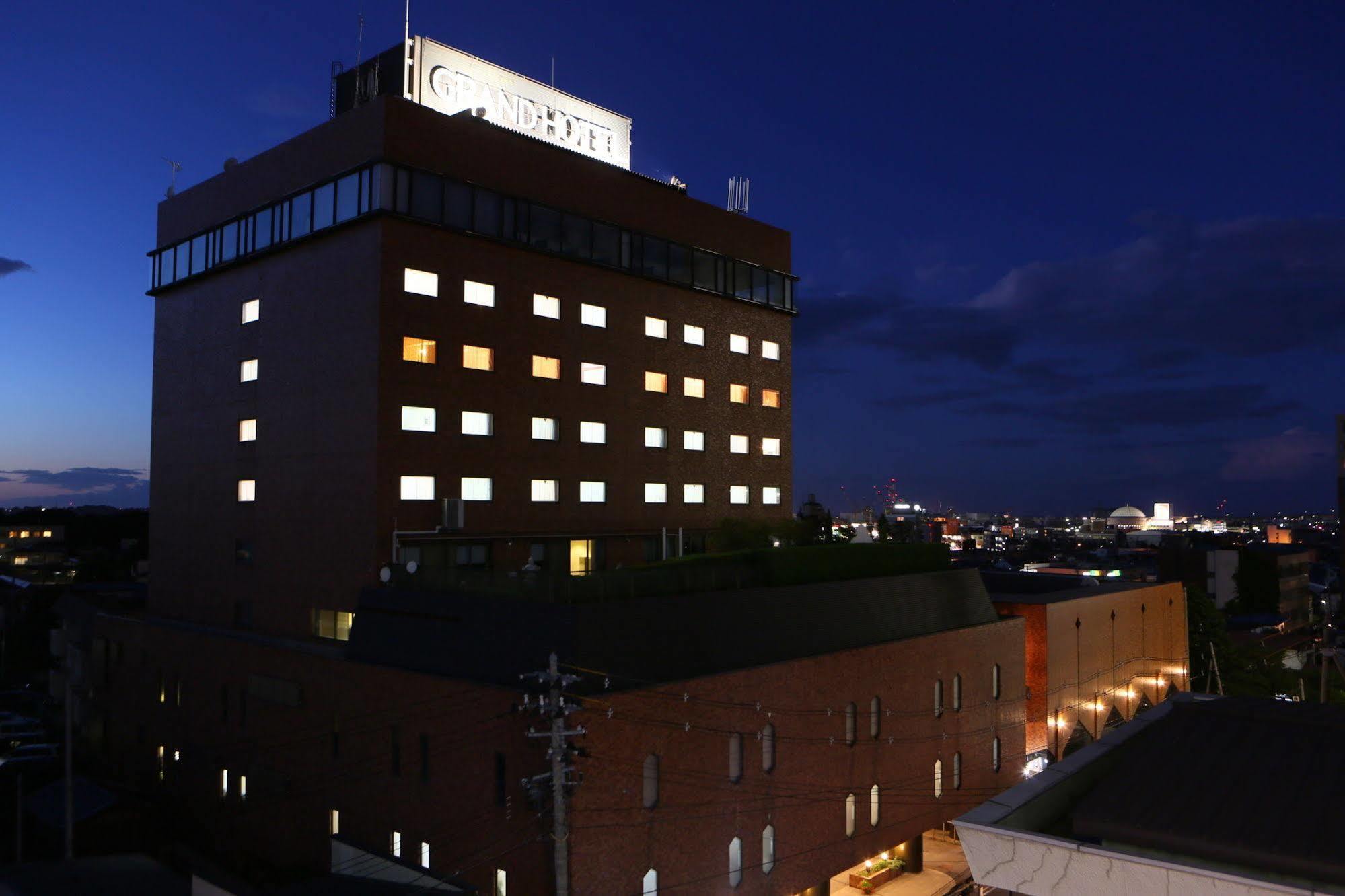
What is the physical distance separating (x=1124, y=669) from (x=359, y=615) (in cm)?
4587

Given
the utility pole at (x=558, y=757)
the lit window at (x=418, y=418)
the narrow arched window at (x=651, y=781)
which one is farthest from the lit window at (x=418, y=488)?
the utility pole at (x=558, y=757)

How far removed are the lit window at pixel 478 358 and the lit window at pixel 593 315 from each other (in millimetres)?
4987

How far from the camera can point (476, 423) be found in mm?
36750

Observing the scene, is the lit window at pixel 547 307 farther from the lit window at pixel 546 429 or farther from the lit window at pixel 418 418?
the lit window at pixel 418 418

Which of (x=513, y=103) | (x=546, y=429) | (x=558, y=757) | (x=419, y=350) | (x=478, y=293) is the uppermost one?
(x=513, y=103)

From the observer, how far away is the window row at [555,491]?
35000 mm

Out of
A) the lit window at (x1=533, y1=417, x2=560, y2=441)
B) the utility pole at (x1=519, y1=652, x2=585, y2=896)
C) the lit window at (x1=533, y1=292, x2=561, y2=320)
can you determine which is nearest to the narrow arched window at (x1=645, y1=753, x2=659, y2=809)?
the utility pole at (x1=519, y1=652, x2=585, y2=896)

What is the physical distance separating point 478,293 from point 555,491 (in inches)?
346

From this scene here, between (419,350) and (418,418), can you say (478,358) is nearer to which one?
(419,350)

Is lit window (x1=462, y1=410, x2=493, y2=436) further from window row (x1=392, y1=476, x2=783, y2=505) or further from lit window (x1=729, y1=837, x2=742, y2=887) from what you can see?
lit window (x1=729, y1=837, x2=742, y2=887)

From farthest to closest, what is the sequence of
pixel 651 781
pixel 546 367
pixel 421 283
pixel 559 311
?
pixel 559 311 → pixel 546 367 → pixel 421 283 → pixel 651 781

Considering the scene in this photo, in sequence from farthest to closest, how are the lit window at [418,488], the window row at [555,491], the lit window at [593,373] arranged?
the lit window at [593,373] → the window row at [555,491] → the lit window at [418,488]

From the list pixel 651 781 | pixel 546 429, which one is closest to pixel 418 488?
pixel 546 429

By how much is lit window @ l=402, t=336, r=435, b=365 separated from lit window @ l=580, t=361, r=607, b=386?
7.26 metres
